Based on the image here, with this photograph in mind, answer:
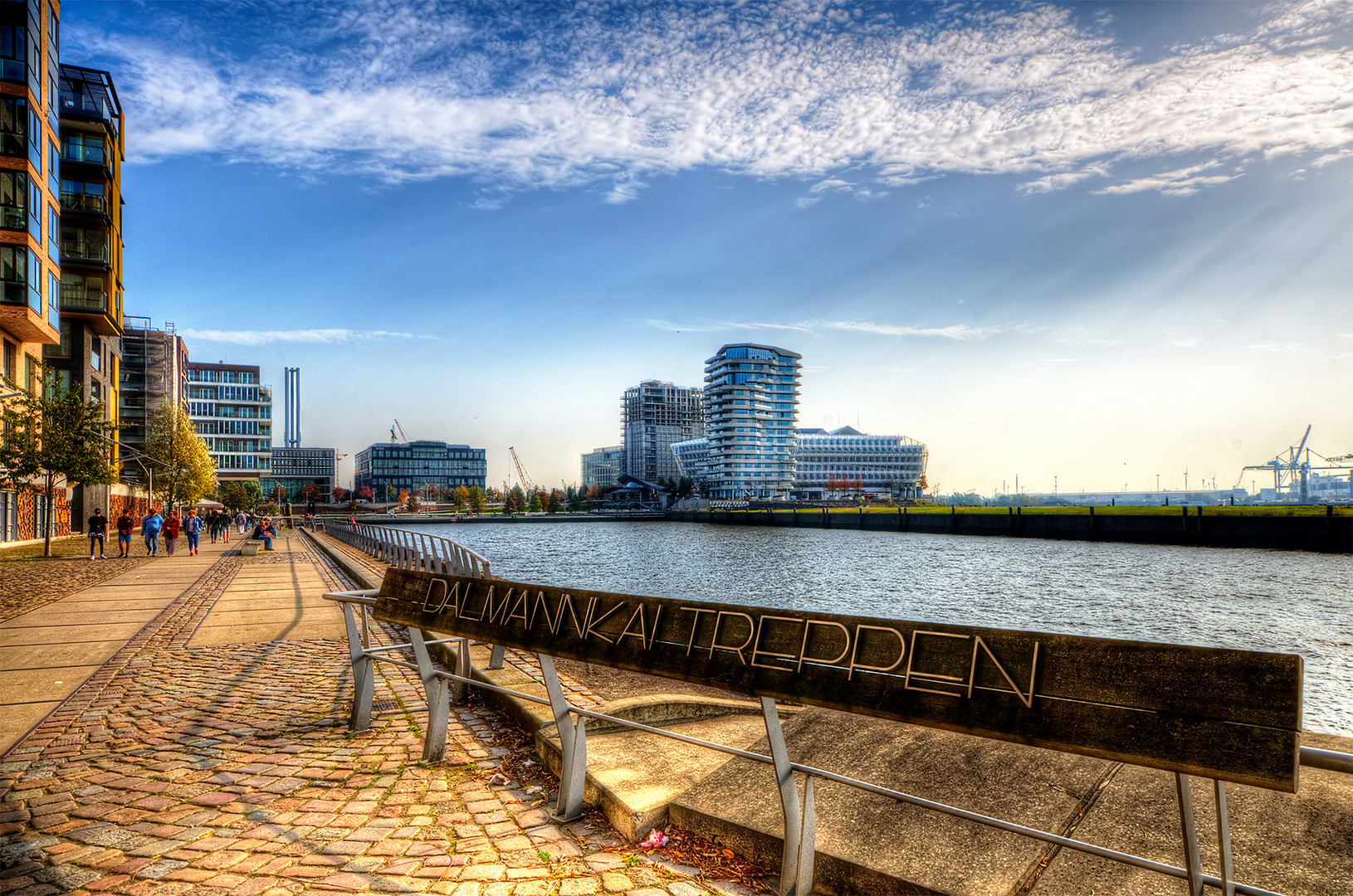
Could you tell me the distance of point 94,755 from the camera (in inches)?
228

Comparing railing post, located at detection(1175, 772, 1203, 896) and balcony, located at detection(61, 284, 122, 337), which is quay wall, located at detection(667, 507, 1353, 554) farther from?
balcony, located at detection(61, 284, 122, 337)

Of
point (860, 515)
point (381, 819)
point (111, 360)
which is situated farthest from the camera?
point (860, 515)

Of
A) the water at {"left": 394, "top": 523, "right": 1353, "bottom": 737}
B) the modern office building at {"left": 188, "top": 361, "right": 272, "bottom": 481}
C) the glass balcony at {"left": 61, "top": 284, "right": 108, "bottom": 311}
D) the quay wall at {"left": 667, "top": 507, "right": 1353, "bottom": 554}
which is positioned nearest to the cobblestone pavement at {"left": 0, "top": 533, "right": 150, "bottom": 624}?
the water at {"left": 394, "top": 523, "right": 1353, "bottom": 737}

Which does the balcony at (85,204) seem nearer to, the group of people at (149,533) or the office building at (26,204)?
the office building at (26,204)

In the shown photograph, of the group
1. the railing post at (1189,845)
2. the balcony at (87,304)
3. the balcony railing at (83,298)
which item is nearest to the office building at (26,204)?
the balcony at (87,304)

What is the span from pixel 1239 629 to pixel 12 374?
49246 millimetres

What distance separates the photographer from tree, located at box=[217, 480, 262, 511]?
111625mm

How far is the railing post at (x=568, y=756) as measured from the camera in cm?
445

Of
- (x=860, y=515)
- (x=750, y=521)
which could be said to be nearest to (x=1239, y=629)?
(x=860, y=515)

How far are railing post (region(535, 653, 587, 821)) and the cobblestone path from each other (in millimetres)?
12583

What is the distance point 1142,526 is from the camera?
71.5 metres

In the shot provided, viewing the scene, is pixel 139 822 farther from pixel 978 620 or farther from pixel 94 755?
pixel 978 620

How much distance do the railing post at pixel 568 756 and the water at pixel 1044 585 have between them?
579 inches

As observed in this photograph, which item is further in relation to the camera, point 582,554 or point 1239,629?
point 582,554
